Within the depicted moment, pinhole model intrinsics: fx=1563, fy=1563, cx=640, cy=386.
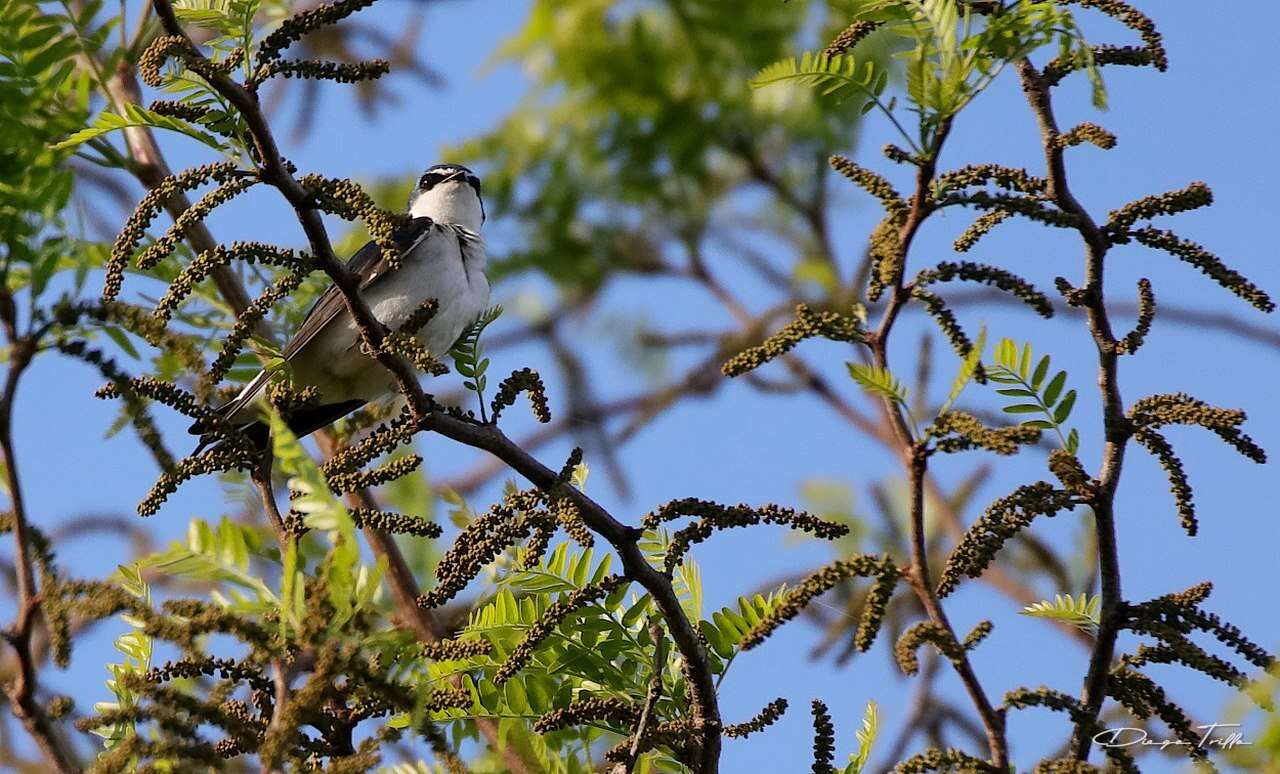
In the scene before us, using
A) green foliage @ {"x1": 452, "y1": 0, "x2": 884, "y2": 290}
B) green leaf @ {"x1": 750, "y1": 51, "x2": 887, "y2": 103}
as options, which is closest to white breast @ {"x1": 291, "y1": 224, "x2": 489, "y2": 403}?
green foliage @ {"x1": 452, "y1": 0, "x2": 884, "y2": 290}

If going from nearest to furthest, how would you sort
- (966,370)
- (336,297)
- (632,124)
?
(966,370) → (336,297) → (632,124)

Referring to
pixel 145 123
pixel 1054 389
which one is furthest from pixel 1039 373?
pixel 145 123

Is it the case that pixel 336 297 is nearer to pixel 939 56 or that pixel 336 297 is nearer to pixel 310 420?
pixel 310 420

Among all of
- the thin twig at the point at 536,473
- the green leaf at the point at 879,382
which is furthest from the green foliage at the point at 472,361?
the green leaf at the point at 879,382

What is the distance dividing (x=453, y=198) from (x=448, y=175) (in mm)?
182

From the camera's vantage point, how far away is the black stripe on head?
7828 millimetres

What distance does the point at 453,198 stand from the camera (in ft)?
25.5

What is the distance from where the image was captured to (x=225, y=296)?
5.17 meters

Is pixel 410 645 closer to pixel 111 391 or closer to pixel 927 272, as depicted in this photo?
pixel 111 391

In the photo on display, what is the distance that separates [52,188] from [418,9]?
5.20 metres

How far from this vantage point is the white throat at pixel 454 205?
770cm

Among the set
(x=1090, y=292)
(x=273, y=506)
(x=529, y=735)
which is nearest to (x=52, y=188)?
(x=273, y=506)

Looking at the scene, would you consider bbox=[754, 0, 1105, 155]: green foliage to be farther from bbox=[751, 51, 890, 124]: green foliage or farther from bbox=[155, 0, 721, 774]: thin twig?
bbox=[155, 0, 721, 774]: thin twig

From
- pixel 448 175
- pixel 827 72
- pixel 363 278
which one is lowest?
pixel 827 72
